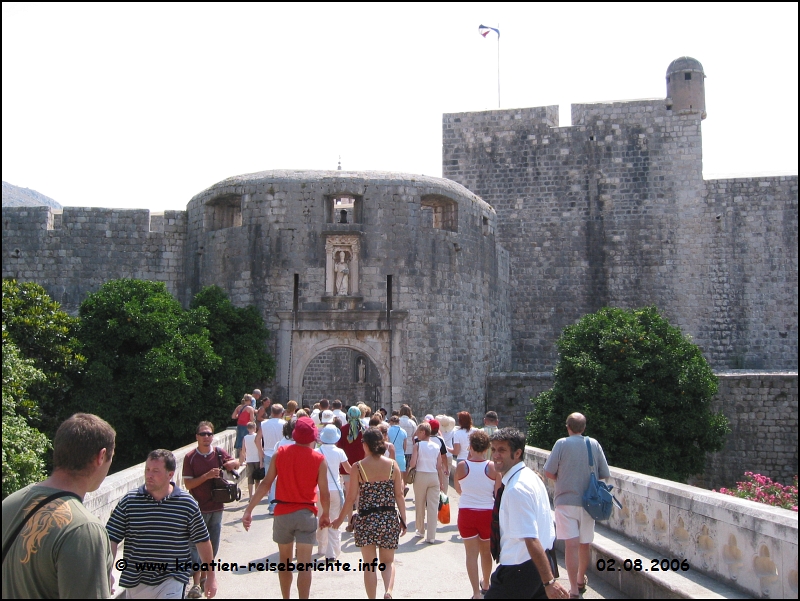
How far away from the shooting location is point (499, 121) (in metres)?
24.2

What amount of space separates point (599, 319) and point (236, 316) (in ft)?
28.1

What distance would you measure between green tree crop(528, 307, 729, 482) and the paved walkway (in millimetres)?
7966

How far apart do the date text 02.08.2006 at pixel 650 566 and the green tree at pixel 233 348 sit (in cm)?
1094

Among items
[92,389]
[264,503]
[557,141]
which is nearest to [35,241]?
[92,389]

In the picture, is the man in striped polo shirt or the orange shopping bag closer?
the man in striped polo shirt

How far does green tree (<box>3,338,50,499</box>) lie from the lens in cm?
1048

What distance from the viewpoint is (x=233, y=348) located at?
16922 millimetres

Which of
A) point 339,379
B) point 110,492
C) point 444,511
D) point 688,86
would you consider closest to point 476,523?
point 444,511

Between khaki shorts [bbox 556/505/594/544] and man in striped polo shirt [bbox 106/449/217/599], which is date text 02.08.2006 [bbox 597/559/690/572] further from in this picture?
man in striped polo shirt [bbox 106/449/217/599]

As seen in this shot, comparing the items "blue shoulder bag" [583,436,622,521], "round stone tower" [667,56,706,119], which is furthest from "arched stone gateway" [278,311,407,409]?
"round stone tower" [667,56,706,119]

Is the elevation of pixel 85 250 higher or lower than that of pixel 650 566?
higher

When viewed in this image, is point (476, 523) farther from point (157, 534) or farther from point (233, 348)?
point (233, 348)

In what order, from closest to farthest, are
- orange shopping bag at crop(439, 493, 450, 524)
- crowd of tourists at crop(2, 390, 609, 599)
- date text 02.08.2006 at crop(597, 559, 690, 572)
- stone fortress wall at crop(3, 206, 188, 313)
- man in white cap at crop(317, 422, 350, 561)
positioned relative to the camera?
crowd of tourists at crop(2, 390, 609, 599) < date text 02.08.2006 at crop(597, 559, 690, 572) < man in white cap at crop(317, 422, 350, 561) < orange shopping bag at crop(439, 493, 450, 524) < stone fortress wall at crop(3, 206, 188, 313)

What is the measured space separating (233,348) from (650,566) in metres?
12.0
